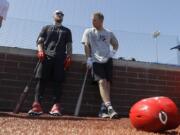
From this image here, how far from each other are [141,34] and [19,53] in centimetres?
330

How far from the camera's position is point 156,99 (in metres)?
4.55

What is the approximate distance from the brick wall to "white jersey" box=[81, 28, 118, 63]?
0.61 meters

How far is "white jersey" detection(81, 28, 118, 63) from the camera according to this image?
6547mm

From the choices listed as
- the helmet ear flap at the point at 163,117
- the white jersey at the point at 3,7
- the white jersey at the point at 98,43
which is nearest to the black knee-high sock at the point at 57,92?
the white jersey at the point at 98,43

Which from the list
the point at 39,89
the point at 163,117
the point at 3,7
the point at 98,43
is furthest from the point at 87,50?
the point at 163,117

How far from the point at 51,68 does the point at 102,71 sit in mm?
838

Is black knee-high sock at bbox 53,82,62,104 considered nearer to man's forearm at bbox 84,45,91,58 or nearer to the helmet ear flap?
man's forearm at bbox 84,45,91,58

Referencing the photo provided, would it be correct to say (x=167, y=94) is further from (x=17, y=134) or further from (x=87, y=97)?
(x=17, y=134)

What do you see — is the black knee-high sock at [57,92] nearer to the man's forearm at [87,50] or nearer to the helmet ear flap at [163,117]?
the man's forearm at [87,50]

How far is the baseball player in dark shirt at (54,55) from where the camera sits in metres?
6.26

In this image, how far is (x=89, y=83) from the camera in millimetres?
7090

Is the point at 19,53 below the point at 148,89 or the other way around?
the other way around

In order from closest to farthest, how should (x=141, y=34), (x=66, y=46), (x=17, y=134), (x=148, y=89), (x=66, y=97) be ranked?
(x=17, y=134) < (x=66, y=46) < (x=66, y=97) < (x=148, y=89) < (x=141, y=34)

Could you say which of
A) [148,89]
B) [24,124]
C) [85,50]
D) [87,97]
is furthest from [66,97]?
[24,124]
